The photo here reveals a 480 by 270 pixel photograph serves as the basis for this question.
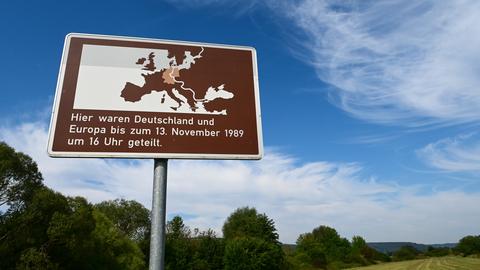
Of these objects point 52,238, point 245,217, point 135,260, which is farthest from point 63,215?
point 245,217

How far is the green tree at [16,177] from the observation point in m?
36.4

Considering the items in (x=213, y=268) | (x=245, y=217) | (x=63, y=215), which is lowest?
(x=213, y=268)

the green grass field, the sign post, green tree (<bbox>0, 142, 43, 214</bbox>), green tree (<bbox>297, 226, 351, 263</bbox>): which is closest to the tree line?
green tree (<bbox>0, 142, 43, 214</bbox>)

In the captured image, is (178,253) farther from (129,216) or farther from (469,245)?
(469,245)

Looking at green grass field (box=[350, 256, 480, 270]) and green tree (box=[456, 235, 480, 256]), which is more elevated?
green tree (box=[456, 235, 480, 256])

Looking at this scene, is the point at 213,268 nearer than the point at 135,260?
No

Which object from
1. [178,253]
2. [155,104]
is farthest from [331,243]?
[155,104]

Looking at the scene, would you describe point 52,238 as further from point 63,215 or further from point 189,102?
point 189,102

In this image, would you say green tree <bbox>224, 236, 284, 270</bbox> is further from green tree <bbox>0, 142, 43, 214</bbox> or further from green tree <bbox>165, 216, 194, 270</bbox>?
green tree <bbox>0, 142, 43, 214</bbox>

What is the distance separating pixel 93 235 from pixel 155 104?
165 ft

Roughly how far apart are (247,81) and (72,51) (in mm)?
2598

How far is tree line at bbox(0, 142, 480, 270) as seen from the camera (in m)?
36.0

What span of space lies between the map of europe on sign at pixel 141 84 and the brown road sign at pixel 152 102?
0.04 ft

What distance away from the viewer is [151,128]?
194 inches
